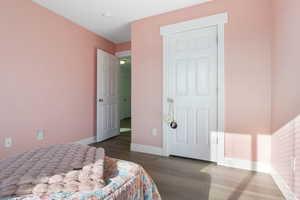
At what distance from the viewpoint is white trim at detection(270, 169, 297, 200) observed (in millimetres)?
1396

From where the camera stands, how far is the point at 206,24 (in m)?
2.35

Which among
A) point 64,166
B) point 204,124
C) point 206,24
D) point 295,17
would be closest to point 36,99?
point 64,166

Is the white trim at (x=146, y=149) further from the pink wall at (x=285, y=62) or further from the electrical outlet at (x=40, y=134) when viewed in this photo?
the pink wall at (x=285, y=62)

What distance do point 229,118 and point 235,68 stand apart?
73cm

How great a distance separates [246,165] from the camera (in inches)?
83.0

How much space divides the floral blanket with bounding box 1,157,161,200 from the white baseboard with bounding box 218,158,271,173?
1631 mm

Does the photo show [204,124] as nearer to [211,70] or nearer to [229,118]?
[229,118]

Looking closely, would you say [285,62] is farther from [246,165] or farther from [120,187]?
[120,187]

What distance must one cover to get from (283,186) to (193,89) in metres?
1.55

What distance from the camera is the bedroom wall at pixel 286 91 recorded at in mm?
1329

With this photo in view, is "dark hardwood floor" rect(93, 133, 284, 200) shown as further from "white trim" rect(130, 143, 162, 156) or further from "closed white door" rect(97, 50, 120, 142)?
"closed white door" rect(97, 50, 120, 142)

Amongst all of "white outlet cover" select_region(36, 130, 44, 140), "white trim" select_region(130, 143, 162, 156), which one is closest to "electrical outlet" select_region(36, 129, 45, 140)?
"white outlet cover" select_region(36, 130, 44, 140)

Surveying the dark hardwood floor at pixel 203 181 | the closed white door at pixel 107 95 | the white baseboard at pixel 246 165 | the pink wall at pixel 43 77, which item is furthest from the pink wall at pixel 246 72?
the pink wall at pixel 43 77

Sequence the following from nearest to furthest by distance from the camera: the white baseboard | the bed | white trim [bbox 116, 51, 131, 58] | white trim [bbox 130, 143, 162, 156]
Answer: the bed < the white baseboard < white trim [bbox 130, 143, 162, 156] < white trim [bbox 116, 51, 131, 58]
